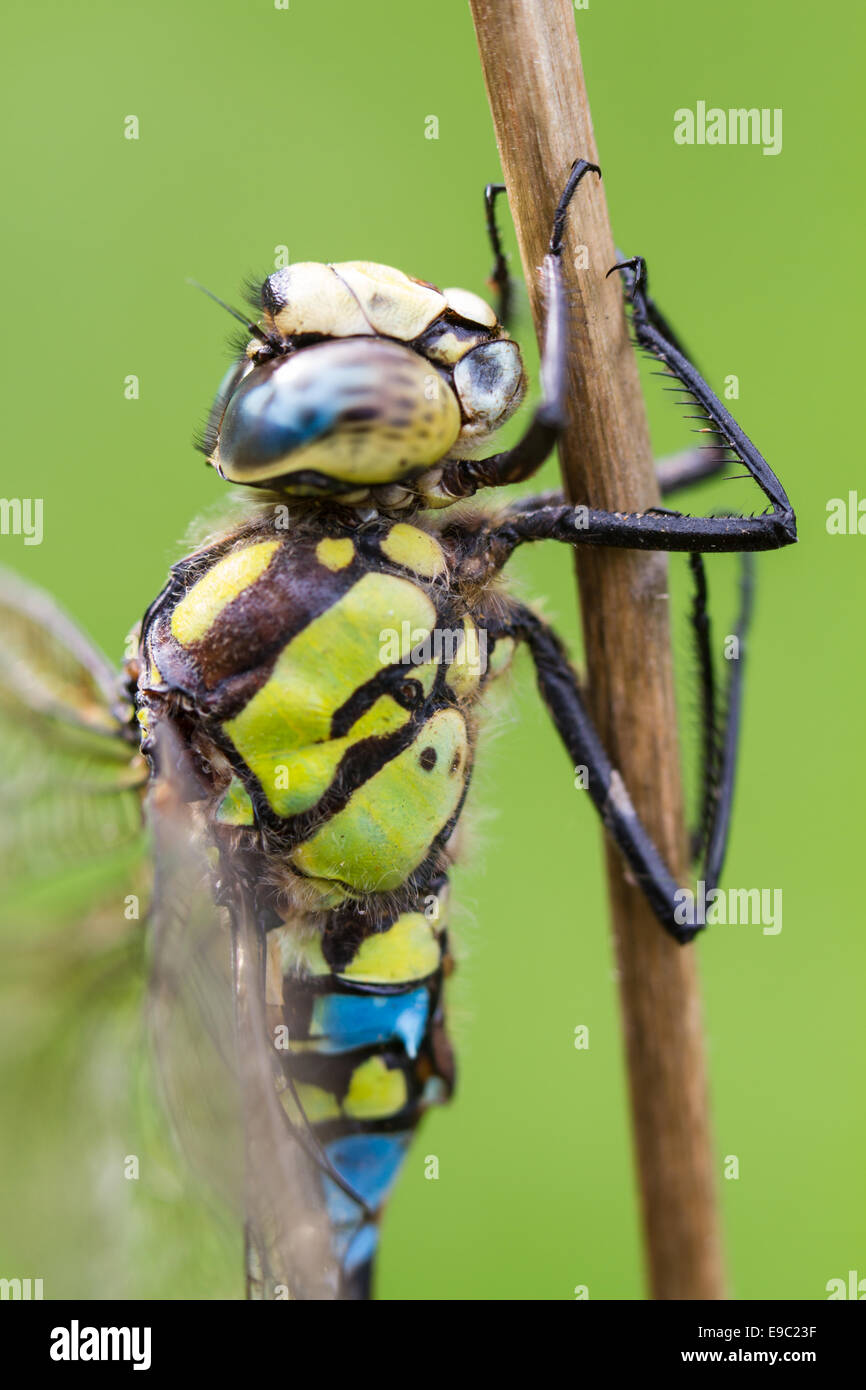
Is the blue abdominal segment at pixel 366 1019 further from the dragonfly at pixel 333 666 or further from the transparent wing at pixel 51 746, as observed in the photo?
the transparent wing at pixel 51 746

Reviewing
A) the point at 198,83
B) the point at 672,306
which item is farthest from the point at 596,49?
the point at 198,83

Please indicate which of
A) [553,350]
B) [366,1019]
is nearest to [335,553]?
[553,350]

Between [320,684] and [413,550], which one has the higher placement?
[413,550]

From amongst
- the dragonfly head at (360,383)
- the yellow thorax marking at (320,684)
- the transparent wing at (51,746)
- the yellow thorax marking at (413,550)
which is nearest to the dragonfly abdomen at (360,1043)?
the yellow thorax marking at (320,684)

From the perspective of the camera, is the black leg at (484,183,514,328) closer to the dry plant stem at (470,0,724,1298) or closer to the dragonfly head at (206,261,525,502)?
the dragonfly head at (206,261,525,502)

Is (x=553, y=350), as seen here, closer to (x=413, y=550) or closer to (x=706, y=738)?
(x=413, y=550)

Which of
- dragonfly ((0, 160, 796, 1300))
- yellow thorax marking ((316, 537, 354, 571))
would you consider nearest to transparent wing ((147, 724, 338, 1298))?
dragonfly ((0, 160, 796, 1300))
